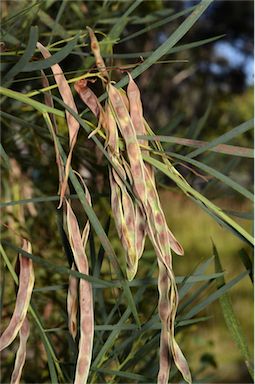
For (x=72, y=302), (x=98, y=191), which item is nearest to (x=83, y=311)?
(x=72, y=302)

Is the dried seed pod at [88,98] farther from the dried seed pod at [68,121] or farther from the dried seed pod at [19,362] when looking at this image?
the dried seed pod at [19,362]

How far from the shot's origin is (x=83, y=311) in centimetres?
39

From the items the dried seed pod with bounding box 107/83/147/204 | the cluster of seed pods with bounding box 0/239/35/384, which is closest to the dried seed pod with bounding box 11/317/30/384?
the cluster of seed pods with bounding box 0/239/35/384

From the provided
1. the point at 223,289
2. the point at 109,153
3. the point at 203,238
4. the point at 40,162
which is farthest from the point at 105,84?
the point at 203,238

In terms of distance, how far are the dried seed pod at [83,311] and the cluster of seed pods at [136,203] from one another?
26 mm

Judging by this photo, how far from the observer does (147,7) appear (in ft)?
2.89

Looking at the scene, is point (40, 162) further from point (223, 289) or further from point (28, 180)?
point (223, 289)

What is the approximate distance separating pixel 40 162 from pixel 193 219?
2.55 meters

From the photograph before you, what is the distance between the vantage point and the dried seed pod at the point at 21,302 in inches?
15.9

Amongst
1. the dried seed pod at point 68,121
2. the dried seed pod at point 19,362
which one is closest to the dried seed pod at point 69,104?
the dried seed pod at point 68,121

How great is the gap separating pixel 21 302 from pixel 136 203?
83 millimetres

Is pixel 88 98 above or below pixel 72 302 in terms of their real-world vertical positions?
above

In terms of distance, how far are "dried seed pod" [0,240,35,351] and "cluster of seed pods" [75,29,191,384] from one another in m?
0.06

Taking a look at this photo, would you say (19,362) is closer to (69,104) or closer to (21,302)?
(21,302)
